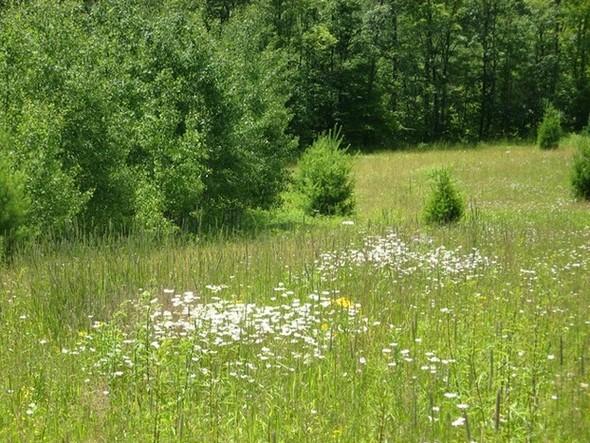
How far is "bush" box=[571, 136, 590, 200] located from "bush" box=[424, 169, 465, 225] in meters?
6.19

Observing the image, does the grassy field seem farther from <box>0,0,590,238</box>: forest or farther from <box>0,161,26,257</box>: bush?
<box>0,0,590,238</box>: forest

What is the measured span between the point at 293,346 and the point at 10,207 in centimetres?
658

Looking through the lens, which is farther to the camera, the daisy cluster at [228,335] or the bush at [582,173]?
the bush at [582,173]

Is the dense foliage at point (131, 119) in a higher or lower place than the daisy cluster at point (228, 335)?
higher

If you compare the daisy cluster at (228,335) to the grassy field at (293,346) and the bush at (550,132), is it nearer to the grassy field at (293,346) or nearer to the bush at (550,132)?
the grassy field at (293,346)

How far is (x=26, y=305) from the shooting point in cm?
674

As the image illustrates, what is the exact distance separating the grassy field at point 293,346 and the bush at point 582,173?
489 inches

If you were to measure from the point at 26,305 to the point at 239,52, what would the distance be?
15.5 meters

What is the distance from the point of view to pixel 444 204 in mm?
16797

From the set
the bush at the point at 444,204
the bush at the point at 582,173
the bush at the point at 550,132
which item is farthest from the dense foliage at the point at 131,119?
the bush at the point at 550,132

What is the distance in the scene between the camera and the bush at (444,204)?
1673cm

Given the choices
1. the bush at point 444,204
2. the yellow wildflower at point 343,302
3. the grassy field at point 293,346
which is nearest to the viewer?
the grassy field at point 293,346

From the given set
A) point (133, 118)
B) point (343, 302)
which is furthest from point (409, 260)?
point (133, 118)

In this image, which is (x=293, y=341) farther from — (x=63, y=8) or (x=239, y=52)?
(x=239, y=52)
